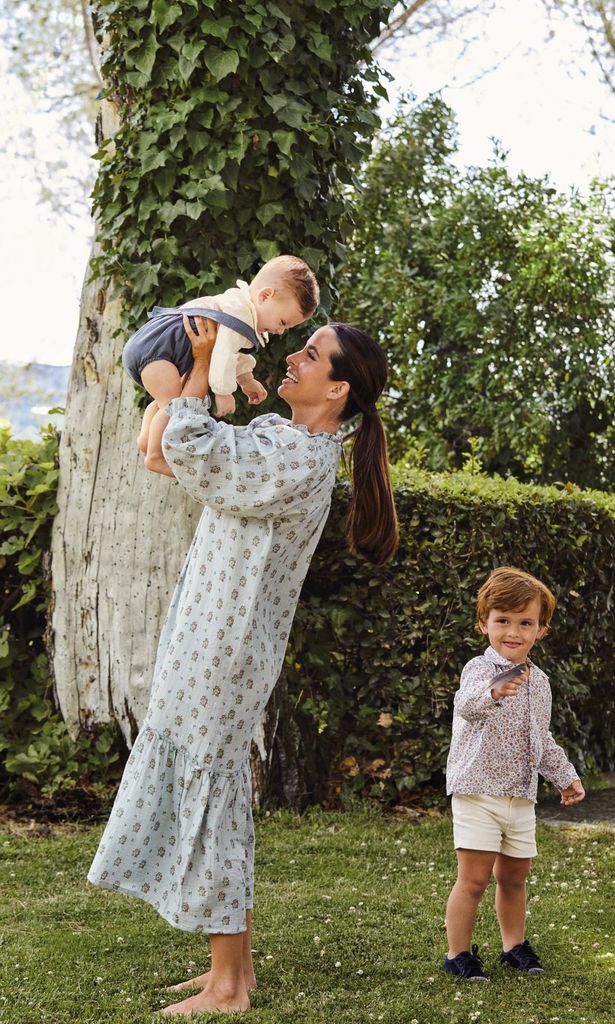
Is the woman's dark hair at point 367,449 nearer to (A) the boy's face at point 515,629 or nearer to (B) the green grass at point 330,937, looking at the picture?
(A) the boy's face at point 515,629

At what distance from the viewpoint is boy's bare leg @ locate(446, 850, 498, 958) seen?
327cm

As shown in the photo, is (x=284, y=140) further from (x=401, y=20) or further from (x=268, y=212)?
(x=401, y=20)

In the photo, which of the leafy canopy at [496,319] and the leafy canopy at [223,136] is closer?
the leafy canopy at [223,136]

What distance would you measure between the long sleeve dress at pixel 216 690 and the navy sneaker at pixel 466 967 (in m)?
0.76

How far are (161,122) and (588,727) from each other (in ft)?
13.4

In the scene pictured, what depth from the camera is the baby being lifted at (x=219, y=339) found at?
9.34 feet

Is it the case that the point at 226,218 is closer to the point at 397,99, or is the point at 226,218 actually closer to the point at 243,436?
the point at 243,436

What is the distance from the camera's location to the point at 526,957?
3.42 metres

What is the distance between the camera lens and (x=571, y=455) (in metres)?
10.4

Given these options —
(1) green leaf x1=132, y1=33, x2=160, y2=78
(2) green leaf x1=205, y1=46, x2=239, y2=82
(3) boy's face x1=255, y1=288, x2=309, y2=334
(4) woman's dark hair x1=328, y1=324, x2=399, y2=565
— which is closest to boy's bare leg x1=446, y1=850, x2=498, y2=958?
(4) woman's dark hair x1=328, y1=324, x2=399, y2=565

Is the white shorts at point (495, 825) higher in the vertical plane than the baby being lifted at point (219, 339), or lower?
lower

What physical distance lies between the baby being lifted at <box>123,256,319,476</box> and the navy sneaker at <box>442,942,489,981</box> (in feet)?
5.52

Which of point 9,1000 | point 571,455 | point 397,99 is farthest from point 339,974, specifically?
point 397,99

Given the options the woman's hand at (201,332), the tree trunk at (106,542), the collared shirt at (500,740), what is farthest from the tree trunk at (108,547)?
the woman's hand at (201,332)
